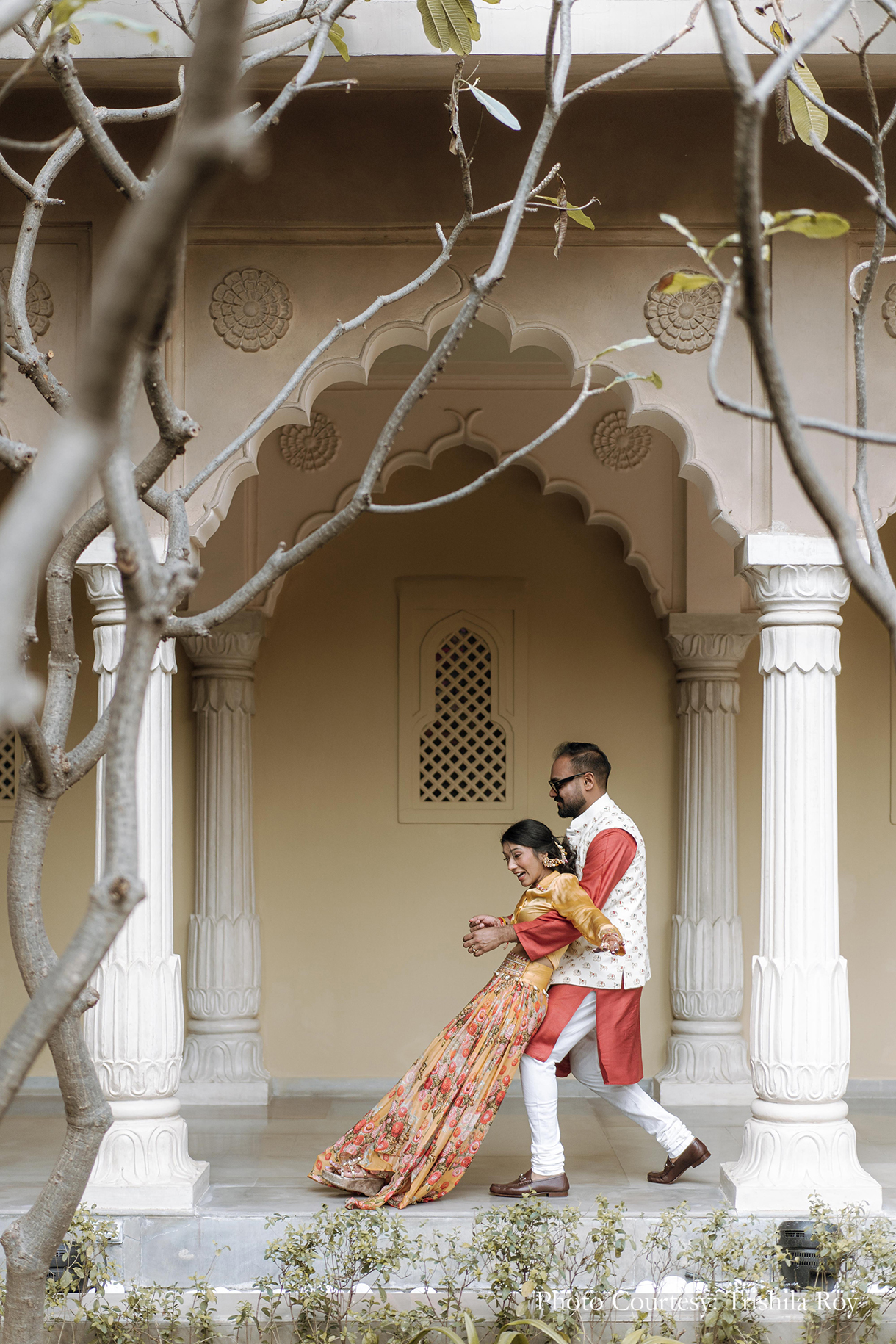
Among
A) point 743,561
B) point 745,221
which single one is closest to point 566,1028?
point 743,561

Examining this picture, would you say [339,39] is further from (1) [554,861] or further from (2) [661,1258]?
(2) [661,1258]

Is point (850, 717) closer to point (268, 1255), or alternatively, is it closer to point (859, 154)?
point (859, 154)

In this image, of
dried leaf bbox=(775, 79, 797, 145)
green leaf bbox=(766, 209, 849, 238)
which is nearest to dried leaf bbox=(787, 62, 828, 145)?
dried leaf bbox=(775, 79, 797, 145)

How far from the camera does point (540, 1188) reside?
482 cm

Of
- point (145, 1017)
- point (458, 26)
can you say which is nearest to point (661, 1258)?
point (145, 1017)

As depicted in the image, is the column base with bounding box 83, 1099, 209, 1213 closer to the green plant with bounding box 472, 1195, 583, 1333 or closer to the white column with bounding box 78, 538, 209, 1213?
the white column with bounding box 78, 538, 209, 1213

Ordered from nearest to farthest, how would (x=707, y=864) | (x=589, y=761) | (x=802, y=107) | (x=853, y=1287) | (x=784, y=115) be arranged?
1. (x=802, y=107)
2. (x=784, y=115)
3. (x=853, y=1287)
4. (x=589, y=761)
5. (x=707, y=864)

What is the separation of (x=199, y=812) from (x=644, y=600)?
108 inches

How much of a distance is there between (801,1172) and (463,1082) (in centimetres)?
119

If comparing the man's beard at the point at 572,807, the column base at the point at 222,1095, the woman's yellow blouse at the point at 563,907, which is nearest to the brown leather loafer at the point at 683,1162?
the woman's yellow blouse at the point at 563,907

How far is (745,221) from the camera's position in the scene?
1553 mm

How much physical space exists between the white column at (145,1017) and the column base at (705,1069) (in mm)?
3071

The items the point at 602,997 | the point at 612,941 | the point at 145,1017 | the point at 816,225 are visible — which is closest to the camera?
the point at 816,225

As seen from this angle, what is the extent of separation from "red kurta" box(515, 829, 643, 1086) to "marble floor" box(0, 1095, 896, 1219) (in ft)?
1.73
